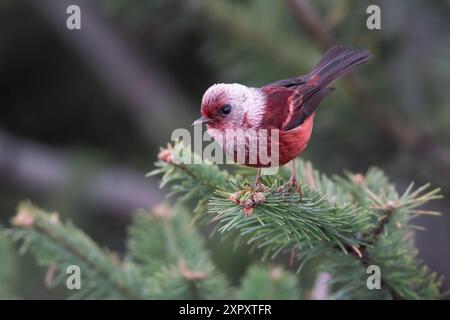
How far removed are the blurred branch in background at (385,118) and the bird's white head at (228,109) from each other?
0.66 meters

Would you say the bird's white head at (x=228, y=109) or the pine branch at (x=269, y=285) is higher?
the bird's white head at (x=228, y=109)

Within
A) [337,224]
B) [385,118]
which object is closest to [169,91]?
[385,118]

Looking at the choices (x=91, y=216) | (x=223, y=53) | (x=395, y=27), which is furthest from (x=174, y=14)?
(x=91, y=216)

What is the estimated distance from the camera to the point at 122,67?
17.8 feet

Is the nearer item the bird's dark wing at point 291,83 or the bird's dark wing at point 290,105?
the bird's dark wing at point 290,105

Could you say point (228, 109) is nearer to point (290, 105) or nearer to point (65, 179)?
point (290, 105)

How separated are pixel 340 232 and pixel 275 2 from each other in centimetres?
176

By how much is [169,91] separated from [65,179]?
49.8 inches

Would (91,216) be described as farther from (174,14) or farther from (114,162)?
(174,14)

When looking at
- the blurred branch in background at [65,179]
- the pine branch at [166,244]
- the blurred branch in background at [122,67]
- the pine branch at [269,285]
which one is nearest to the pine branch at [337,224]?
the pine branch at [269,285]

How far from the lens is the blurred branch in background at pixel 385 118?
125 inches

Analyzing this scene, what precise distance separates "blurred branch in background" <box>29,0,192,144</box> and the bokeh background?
0.5 inches

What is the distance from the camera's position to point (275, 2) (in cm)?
341

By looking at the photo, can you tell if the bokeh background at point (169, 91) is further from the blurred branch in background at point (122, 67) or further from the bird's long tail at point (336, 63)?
the bird's long tail at point (336, 63)
